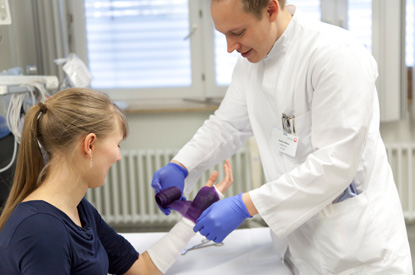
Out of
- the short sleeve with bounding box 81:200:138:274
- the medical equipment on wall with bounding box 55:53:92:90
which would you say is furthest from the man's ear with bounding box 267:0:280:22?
the medical equipment on wall with bounding box 55:53:92:90

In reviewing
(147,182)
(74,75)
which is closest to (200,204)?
(74,75)

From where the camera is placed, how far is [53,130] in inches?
45.0

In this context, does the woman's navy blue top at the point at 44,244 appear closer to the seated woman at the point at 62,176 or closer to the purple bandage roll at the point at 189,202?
the seated woman at the point at 62,176

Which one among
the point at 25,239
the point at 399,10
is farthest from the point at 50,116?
the point at 399,10

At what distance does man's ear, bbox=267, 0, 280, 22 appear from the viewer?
131cm

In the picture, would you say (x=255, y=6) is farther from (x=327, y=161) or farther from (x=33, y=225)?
(x=33, y=225)

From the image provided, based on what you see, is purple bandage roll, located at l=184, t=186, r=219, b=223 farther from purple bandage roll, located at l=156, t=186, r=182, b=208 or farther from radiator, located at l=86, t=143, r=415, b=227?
radiator, located at l=86, t=143, r=415, b=227

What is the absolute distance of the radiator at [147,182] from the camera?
330 cm

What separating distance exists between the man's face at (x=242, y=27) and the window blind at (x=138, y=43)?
203cm

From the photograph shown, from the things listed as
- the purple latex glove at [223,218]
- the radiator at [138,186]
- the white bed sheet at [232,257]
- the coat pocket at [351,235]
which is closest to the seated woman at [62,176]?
the purple latex glove at [223,218]

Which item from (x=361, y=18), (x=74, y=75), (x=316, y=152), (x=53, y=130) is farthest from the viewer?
(x=361, y=18)

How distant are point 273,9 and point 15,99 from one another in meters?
1.27

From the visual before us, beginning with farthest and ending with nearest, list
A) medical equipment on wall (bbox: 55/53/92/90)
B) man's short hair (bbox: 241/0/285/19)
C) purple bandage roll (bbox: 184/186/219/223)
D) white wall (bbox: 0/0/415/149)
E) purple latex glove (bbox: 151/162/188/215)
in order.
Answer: white wall (bbox: 0/0/415/149) < medical equipment on wall (bbox: 55/53/92/90) < purple latex glove (bbox: 151/162/188/215) < purple bandage roll (bbox: 184/186/219/223) < man's short hair (bbox: 241/0/285/19)

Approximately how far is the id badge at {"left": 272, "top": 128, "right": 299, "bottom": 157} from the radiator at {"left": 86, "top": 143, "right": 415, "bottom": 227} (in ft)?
5.88
